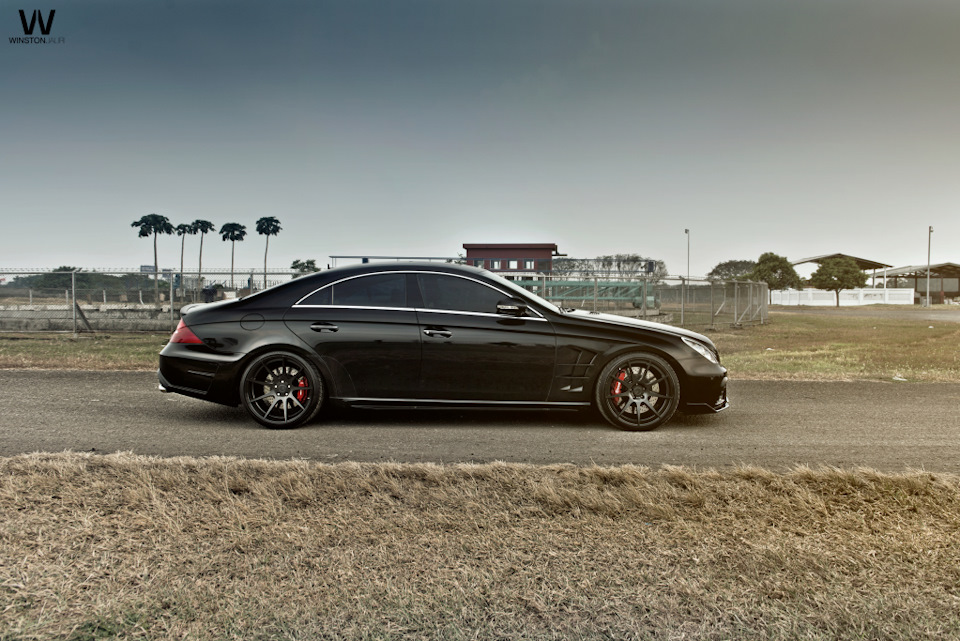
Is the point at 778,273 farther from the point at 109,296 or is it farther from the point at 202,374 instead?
the point at 202,374

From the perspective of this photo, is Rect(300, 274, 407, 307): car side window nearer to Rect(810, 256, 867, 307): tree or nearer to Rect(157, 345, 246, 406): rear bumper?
Rect(157, 345, 246, 406): rear bumper

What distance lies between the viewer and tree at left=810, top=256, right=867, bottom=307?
188 ft

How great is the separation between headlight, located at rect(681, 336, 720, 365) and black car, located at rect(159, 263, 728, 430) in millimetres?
25

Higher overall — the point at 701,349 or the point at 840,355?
the point at 701,349


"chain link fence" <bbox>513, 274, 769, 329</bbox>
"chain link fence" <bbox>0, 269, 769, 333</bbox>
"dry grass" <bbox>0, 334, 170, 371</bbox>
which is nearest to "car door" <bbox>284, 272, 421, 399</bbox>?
"dry grass" <bbox>0, 334, 170, 371</bbox>

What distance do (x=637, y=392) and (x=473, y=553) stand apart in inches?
121

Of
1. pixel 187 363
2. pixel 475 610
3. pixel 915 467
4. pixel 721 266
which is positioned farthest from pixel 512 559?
pixel 721 266

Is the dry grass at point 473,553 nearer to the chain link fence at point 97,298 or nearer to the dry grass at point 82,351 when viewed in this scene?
the dry grass at point 82,351

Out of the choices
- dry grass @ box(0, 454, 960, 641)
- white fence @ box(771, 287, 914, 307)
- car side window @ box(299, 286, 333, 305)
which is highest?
white fence @ box(771, 287, 914, 307)

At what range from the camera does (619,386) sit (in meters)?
5.30

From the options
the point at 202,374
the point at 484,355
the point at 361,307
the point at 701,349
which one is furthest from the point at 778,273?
the point at 202,374

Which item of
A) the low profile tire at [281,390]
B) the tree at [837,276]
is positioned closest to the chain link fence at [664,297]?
the low profile tire at [281,390]

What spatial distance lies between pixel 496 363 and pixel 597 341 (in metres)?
0.92

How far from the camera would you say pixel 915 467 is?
13.3 feet
